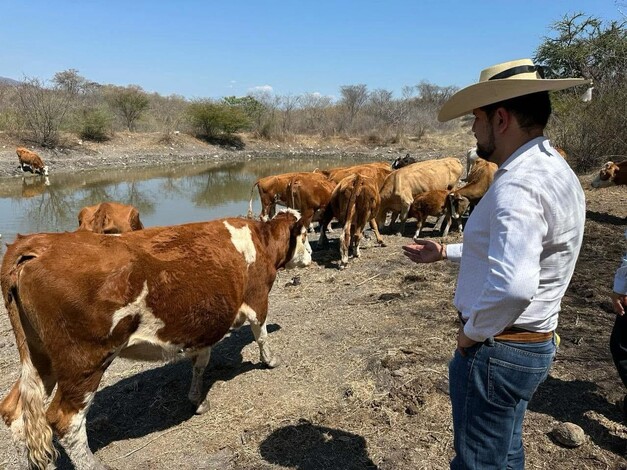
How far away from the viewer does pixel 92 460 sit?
127 inches

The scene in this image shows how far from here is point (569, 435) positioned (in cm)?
317

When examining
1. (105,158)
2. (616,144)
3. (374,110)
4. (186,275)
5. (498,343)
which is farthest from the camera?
(374,110)

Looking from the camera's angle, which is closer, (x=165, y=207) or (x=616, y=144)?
(x=616, y=144)

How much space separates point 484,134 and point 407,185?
9496mm

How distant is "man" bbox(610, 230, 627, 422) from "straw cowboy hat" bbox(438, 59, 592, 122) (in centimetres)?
169

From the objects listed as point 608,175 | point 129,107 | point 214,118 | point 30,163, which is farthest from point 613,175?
point 129,107

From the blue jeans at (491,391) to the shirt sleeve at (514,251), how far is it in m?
0.24

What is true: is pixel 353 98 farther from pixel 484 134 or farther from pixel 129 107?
pixel 484 134

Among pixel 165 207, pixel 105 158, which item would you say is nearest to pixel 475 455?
pixel 165 207

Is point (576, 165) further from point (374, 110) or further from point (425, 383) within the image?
point (374, 110)

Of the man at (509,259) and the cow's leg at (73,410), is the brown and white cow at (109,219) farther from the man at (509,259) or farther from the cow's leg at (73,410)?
the man at (509,259)

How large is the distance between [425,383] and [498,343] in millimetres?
2427

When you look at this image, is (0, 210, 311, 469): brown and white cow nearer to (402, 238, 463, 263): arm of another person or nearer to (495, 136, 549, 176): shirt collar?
(402, 238, 463, 263): arm of another person

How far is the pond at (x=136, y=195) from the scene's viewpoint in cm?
1507
